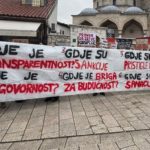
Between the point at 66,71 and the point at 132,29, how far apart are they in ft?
133

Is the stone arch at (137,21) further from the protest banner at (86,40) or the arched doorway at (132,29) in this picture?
the protest banner at (86,40)

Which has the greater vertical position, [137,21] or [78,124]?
[137,21]

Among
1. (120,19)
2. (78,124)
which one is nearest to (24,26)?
(78,124)

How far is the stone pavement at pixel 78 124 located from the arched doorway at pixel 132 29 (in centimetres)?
3891

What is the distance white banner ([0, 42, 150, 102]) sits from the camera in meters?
6.87

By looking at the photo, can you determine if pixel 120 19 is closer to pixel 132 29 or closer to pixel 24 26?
pixel 132 29

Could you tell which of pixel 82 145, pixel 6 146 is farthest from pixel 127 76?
pixel 6 146

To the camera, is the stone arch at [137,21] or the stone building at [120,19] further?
the stone building at [120,19]

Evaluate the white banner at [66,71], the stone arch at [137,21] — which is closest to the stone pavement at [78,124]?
the white banner at [66,71]

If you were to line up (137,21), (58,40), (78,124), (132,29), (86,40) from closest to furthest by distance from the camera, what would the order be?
(78,124)
(86,40)
(58,40)
(137,21)
(132,29)

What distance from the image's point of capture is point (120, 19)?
43.4 meters

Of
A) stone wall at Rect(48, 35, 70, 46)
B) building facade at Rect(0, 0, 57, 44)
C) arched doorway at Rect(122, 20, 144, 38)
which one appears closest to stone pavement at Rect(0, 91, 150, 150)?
building facade at Rect(0, 0, 57, 44)

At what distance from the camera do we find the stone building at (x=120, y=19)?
43.2 m

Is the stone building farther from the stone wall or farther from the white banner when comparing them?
the white banner
